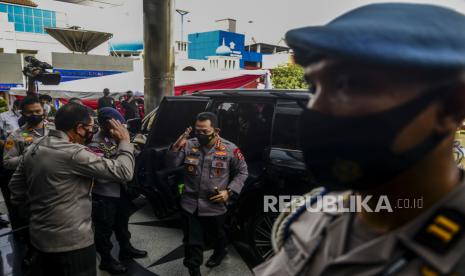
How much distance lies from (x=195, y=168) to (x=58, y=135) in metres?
1.20

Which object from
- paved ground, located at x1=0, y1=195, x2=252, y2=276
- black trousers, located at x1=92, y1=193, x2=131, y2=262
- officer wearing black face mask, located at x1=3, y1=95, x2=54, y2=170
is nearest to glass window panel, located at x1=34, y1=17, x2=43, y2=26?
officer wearing black face mask, located at x1=3, y1=95, x2=54, y2=170

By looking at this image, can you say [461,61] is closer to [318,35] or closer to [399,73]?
[399,73]

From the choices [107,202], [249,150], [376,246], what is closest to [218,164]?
[249,150]

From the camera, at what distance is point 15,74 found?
17.4 metres

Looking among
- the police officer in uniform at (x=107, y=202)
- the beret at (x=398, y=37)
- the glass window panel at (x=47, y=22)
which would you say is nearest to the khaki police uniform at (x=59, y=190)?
the police officer in uniform at (x=107, y=202)

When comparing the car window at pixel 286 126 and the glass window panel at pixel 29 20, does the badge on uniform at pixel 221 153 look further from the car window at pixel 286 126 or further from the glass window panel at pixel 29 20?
the glass window panel at pixel 29 20

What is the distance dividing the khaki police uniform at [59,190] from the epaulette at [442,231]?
2062 mm

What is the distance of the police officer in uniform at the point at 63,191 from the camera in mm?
2203

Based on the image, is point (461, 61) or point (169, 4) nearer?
point (461, 61)

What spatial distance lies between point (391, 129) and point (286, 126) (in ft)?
8.55

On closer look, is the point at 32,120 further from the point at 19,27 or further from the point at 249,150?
the point at 19,27

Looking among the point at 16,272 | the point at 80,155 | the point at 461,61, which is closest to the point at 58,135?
the point at 80,155

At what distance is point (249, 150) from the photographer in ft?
13.1

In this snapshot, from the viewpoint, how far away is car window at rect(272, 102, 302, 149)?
3244 millimetres
